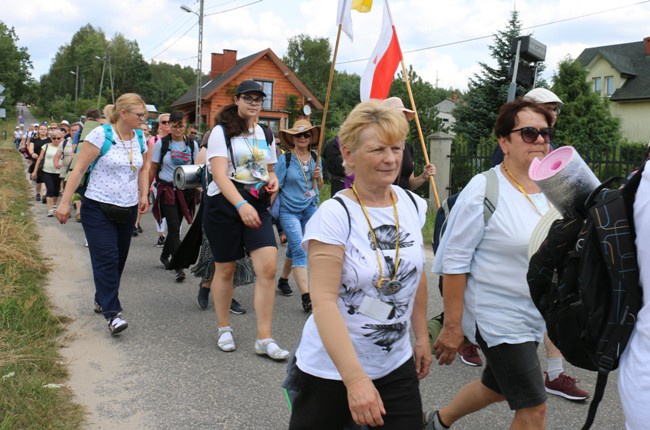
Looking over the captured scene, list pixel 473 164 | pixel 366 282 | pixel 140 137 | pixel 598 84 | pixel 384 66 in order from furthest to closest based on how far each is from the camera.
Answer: pixel 598 84 < pixel 473 164 < pixel 384 66 < pixel 140 137 < pixel 366 282

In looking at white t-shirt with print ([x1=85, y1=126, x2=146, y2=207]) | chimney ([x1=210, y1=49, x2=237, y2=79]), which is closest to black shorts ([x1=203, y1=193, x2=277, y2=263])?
white t-shirt with print ([x1=85, y1=126, x2=146, y2=207])

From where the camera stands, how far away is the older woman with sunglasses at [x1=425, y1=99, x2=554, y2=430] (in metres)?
2.62

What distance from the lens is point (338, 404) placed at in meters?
2.27

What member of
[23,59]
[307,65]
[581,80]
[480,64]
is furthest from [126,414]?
[23,59]

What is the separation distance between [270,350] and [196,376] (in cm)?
56

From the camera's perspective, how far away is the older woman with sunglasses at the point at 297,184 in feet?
19.9

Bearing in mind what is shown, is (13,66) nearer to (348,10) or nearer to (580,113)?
(580,113)

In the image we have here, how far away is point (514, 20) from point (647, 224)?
78.5 feet

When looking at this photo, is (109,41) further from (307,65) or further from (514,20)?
(514,20)

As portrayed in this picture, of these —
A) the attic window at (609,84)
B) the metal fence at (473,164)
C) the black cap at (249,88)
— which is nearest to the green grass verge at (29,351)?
the black cap at (249,88)

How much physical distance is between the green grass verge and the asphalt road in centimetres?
17

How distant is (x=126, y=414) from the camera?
3646 mm

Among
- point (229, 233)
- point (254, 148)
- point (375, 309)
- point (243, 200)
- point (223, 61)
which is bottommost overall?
point (229, 233)

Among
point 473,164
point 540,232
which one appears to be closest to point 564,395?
point 540,232
